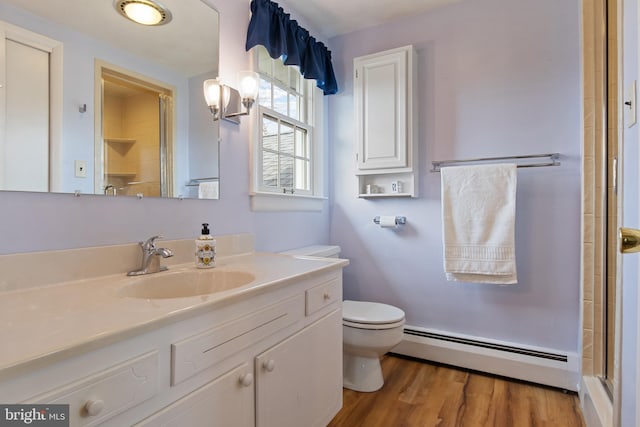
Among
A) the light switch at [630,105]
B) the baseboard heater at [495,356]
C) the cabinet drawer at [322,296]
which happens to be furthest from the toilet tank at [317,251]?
the light switch at [630,105]

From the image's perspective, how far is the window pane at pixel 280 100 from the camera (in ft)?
6.96

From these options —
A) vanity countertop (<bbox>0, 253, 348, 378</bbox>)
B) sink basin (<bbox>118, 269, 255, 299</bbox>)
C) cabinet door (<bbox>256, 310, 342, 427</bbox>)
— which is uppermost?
vanity countertop (<bbox>0, 253, 348, 378</bbox>)

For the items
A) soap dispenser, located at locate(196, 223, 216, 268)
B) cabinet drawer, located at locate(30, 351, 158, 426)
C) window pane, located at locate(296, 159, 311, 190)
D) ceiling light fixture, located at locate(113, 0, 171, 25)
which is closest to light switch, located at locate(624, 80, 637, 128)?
cabinet drawer, located at locate(30, 351, 158, 426)

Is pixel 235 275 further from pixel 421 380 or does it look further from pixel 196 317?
pixel 421 380

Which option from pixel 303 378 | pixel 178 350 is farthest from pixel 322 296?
pixel 178 350

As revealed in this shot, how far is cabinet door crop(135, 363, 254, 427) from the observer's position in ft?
2.59

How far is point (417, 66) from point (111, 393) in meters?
2.39

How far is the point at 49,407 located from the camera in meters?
0.59

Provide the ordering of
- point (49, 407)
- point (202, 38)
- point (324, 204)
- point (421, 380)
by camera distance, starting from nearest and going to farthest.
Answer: point (49, 407) < point (202, 38) < point (421, 380) < point (324, 204)

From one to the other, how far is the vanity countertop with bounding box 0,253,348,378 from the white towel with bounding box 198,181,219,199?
1.67 ft

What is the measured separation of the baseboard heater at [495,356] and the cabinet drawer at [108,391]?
190 centimetres

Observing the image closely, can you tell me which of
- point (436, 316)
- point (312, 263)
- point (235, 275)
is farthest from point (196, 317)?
point (436, 316)

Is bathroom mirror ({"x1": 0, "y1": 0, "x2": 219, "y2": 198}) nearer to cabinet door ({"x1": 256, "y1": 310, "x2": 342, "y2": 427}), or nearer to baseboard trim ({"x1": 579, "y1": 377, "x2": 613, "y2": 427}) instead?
cabinet door ({"x1": 256, "y1": 310, "x2": 342, "y2": 427})

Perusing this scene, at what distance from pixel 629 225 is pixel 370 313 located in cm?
133
